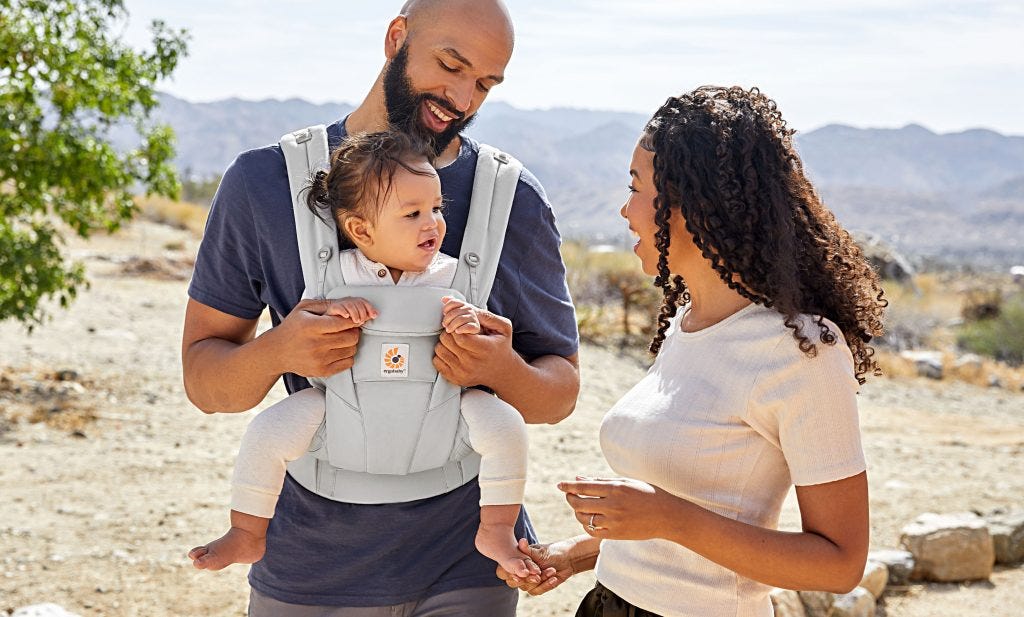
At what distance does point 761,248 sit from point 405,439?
0.93 metres

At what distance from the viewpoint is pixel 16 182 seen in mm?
7871

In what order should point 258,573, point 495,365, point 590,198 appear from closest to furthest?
point 495,365
point 258,573
point 590,198

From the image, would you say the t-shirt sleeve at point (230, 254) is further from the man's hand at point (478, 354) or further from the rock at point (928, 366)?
the rock at point (928, 366)

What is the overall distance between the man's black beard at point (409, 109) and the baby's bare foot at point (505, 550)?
38.2 inches

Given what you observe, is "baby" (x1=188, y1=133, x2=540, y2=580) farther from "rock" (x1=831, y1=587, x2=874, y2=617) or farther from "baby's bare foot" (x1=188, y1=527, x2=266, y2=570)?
"rock" (x1=831, y1=587, x2=874, y2=617)

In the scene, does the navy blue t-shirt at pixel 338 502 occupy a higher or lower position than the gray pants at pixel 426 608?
higher

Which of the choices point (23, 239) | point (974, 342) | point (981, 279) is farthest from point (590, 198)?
point (23, 239)

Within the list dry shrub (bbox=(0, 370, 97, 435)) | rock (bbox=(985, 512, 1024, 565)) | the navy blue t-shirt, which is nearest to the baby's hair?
the navy blue t-shirt

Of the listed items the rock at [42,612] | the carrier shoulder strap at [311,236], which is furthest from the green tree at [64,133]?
the carrier shoulder strap at [311,236]

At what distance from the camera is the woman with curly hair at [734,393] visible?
6.88ft

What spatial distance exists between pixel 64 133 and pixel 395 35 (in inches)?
238

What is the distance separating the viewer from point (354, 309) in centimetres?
233

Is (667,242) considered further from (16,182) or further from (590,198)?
(590,198)

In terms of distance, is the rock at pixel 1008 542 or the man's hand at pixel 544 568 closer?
the man's hand at pixel 544 568
